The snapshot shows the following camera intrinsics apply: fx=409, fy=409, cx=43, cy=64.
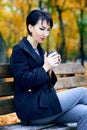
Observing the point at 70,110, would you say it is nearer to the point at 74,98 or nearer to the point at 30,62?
the point at 74,98

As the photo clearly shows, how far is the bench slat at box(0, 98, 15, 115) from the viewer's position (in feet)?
14.5

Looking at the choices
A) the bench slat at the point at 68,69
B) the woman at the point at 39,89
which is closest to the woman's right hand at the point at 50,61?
the woman at the point at 39,89

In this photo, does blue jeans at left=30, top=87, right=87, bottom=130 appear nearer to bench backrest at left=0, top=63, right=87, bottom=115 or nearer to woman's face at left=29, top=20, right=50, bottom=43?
bench backrest at left=0, top=63, right=87, bottom=115

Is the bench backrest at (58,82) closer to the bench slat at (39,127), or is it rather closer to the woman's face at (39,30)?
the bench slat at (39,127)

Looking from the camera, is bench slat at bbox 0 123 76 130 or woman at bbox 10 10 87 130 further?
bench slat at bbox 0 123 76 130

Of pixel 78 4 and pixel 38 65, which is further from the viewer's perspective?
pixel 78 4

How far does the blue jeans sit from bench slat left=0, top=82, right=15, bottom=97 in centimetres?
45

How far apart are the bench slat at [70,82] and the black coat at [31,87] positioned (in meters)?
1.18

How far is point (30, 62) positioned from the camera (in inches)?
165

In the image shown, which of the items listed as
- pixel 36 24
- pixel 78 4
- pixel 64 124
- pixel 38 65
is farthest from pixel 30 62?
pixel 78 4

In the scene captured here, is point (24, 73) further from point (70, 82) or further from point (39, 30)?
point (70, 82)

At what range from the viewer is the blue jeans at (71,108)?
165 inches

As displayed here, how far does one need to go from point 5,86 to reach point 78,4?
18094mm

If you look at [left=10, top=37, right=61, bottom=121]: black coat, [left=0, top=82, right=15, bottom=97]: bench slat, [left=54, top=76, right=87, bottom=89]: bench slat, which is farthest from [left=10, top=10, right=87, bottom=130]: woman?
[left=54, top=76, right=87, bottom=89]: bench slat
